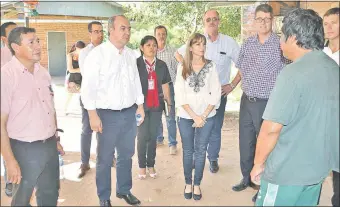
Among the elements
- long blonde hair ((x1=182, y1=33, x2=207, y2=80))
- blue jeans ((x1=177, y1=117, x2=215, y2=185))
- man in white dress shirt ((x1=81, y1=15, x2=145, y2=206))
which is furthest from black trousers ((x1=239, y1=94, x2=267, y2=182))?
man in white dress shirt ((x1=81, y1=15, x2=145, y2=206))

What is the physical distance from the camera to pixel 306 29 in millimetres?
1863

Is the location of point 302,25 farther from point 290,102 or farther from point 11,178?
point 11,178

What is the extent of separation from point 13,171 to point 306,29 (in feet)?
6.18

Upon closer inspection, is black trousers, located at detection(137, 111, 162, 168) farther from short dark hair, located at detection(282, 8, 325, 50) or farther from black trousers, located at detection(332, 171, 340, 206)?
short dark hair, located at detection(282, 8, 325, 50)

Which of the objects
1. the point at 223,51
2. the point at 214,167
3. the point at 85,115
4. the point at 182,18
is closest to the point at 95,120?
the point at 85,115

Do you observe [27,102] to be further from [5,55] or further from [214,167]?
[214,167]

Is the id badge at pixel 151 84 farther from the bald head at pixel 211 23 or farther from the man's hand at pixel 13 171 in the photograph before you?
the man's hand at pixel 13 171

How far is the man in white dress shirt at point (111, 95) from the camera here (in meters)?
3.00

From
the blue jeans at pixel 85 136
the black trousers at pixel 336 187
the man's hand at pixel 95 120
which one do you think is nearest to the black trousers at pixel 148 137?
the blue jeans at pixel 85 136

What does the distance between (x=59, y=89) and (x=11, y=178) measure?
8.77 metres

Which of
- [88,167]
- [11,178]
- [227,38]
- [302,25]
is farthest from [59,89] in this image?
[302,25]

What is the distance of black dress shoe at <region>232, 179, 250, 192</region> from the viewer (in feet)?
12.3

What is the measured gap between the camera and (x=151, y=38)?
389 cm

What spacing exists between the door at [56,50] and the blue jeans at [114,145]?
27.2 ft
